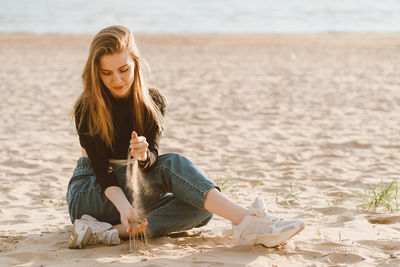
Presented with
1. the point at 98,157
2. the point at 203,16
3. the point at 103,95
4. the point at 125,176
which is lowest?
the point at 125,176

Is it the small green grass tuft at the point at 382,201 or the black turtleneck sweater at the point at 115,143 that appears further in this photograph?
the small green grass tuft at the point at 382,201

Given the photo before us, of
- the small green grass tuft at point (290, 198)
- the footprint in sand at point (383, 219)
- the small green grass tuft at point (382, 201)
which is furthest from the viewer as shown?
the small green grass tuft at point (290, 198)

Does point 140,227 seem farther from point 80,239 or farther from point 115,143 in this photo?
point 115,143

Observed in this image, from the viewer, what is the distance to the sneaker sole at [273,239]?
279 cm

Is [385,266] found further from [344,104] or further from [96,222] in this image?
[344,104]

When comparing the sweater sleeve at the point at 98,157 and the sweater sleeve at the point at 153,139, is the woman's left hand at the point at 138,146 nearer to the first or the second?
the sweater sleeve at the point at 153,139

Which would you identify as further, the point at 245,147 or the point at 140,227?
the point at 245,147

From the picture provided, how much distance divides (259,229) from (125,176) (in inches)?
31.2

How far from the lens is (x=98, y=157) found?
3018 mm

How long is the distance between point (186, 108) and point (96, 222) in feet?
15.5

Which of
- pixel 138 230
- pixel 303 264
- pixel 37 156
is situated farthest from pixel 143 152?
pixel 37 156

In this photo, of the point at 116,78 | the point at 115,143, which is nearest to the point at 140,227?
the point at 115,143

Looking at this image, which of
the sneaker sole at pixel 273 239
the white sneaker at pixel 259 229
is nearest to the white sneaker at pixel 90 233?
the white sneaker at pixel 259 229

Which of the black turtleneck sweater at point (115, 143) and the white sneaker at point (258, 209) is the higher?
the black turtleneck sweater at point (115, 143)
